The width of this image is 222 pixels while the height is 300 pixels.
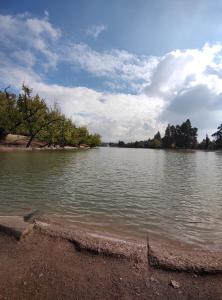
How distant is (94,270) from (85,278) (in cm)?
34

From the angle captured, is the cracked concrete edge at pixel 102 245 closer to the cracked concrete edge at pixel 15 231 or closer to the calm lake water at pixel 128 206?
the cracked concrete edge at pixel 15 231

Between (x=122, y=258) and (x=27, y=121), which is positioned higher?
(x=27, y=121)

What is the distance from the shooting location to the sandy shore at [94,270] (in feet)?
14.0

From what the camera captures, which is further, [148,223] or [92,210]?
[92,210]

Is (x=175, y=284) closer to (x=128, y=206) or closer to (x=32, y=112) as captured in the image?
(x=128, y=206)

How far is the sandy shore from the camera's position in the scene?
427 centimetres

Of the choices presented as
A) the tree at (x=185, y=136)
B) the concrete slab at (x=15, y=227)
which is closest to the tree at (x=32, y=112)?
the concrete slab at (x=15, y=227)

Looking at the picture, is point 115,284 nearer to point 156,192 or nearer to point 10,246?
point 10,246

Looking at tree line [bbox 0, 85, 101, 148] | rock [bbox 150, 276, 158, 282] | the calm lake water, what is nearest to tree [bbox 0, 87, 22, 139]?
tree line [bbox 0, 85, 101, 148]

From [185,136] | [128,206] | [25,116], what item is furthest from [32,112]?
[185,136]

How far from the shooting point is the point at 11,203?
1075cm

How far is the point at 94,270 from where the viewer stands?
195 inches

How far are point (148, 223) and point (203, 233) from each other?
189 centimetres

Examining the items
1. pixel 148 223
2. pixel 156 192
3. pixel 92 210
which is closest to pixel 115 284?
pixel 148 223
